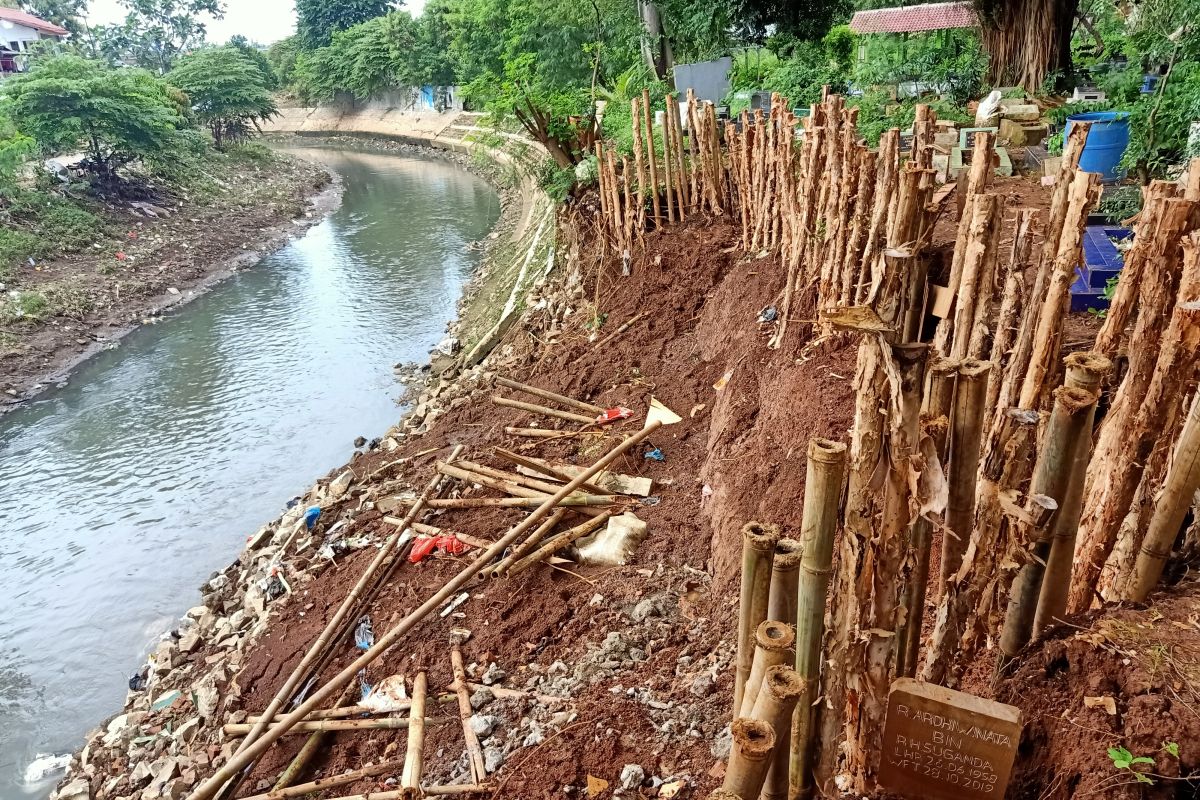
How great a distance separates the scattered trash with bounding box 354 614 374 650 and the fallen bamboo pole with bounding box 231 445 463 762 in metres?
0.14

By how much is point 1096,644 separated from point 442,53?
36.1 m

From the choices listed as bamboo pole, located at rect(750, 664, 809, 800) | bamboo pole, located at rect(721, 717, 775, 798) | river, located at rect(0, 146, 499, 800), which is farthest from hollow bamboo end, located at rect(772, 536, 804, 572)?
river, located at rect(0, 146, 499, 800)

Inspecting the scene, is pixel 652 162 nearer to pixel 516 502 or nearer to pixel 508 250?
pixel 516 502

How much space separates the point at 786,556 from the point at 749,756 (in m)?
0.55

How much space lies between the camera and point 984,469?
2.65 metres

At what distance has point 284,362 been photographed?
1350 centimetres

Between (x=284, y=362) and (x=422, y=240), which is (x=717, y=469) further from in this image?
(x=422, y=240)

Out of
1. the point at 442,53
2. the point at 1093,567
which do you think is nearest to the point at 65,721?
the point at 1093,567

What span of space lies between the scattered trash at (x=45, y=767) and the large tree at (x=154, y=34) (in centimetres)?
4420

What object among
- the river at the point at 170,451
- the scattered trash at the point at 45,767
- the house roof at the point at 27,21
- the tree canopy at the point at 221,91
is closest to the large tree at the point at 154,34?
the house roof at the point at 27,21

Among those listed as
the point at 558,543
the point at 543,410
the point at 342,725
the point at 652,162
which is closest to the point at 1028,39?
the point at 652,162

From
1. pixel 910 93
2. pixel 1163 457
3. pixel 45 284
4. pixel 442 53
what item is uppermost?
pixel 442 53

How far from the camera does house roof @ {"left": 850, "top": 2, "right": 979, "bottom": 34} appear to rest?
19406 mm

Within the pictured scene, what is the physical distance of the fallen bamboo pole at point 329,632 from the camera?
15.5 ft
